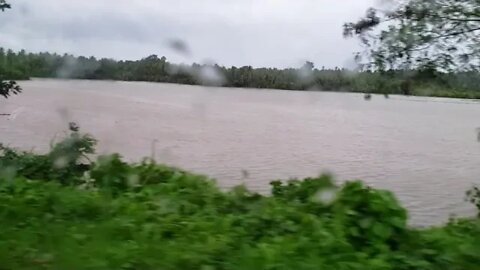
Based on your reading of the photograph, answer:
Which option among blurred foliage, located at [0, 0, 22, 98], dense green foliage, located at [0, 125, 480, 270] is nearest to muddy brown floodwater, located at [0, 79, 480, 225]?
blurred foliage, located at [0, 0, 22, 98]

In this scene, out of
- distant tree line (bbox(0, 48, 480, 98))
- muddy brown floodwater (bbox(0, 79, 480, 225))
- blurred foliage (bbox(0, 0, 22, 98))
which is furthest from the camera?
muddy brown floodwater (bbox(0, 79, 480, 225))

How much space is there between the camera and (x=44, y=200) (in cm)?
580

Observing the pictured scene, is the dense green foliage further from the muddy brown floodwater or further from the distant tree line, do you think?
the muddy brown floodwater

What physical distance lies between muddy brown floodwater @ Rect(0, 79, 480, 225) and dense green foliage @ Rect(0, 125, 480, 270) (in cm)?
197

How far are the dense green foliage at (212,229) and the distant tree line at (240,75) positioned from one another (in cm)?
124

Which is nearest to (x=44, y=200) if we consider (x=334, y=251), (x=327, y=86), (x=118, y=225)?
(x=118, y=225)

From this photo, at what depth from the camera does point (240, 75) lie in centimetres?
849

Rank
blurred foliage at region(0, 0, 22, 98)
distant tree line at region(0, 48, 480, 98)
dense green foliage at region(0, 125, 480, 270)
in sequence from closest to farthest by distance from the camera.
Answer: dense green foliage at region(0, 125, 480, 270) < distant tree line at region(0, 48, 480, 98) < blurred foliage at region(0, 0, 22, 98)

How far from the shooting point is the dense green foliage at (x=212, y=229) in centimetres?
419

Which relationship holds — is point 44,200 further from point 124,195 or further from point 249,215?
point 249,215

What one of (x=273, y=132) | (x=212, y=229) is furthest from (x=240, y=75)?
(x=273, y=132)

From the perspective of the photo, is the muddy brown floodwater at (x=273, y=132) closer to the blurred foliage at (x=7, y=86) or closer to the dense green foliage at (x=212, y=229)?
the blurred foliage at (x=7, y=86)

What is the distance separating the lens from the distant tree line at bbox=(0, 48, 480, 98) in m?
7.52

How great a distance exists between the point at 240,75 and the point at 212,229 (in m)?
3.74
